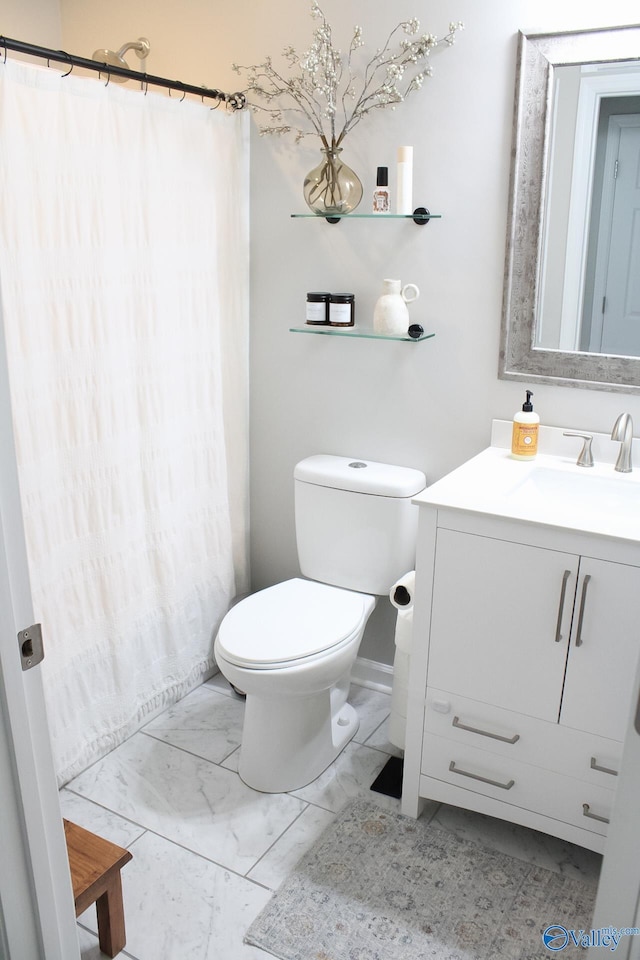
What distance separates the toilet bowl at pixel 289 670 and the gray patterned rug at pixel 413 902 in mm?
239

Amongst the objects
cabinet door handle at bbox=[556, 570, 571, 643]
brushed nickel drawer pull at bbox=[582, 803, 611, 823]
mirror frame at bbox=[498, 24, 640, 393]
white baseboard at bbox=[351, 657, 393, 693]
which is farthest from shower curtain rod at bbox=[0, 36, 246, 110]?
brushed nickel drawer pull at bbox=[582, 803, 611, 823]

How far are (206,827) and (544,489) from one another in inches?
49.1

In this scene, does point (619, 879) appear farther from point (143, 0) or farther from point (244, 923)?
point (143, 0)

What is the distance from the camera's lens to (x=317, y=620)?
88.7 inches

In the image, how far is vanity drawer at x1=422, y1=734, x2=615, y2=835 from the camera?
188 cm

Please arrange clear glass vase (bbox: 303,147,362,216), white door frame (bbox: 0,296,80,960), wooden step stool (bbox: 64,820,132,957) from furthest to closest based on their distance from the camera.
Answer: clear glass vase (bbox: 303,147,362,216), wooden step stool (bbox: 64,820,132,957), white door frame (bbox: 0,296,80,960)

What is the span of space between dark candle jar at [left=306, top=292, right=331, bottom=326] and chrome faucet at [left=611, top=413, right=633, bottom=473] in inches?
35.5

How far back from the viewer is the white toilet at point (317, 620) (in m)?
2.12

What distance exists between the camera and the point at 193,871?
196 centimetres

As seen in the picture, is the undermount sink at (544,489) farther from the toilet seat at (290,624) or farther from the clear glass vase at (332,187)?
the clear glass vase at (332,187)

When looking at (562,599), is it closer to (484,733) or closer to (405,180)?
(484,733)

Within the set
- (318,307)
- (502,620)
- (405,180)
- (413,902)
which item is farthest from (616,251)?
(413,902)

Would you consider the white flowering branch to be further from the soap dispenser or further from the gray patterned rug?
the gray patterned rug

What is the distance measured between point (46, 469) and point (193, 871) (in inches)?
41.1
